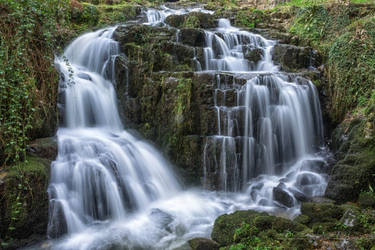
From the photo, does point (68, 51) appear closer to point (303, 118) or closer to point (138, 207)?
point (138, 207)

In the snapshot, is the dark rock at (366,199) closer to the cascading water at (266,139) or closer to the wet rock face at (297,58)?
the cascading water at (266,139)

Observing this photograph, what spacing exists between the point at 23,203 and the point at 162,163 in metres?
3.77

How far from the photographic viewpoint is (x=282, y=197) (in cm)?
681

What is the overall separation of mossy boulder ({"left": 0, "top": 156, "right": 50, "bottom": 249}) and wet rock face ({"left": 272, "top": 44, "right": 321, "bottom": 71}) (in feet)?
28.3

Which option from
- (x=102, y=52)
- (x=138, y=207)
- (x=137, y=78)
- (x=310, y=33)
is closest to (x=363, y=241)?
(x=138, y=207)

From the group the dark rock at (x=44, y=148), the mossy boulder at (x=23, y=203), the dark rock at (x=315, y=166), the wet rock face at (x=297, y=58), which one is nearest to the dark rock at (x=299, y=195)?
the dark rock at (x=315, y=166)

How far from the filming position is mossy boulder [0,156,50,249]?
480 centimetres

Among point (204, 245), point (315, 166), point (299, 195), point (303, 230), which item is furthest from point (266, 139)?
point (204, 245)

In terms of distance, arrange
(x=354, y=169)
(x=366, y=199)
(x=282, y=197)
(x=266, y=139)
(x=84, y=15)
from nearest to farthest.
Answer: (x=366, y=199) → (x=354, y=169) → (x=282, y=197) → (x=266, y=139) → (x=84, y=15)

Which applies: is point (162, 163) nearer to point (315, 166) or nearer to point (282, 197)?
point (282, 197)

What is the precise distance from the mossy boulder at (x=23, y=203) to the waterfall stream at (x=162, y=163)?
36 centimetres

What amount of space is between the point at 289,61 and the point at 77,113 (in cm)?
748

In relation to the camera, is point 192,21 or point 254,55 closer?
point 254,55

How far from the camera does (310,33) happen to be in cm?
1185
